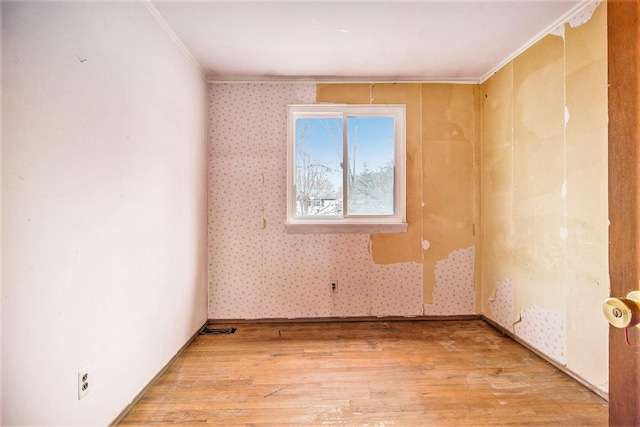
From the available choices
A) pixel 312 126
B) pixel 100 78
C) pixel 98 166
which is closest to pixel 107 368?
pixel 98 166

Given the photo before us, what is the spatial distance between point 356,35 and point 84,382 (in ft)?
8.32

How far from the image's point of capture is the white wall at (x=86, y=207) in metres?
1.03

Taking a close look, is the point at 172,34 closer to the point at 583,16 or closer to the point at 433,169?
the point at 433,169

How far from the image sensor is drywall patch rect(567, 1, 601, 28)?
1719 millimetres

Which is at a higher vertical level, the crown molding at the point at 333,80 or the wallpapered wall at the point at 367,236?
the crown molding at the point at 333,80

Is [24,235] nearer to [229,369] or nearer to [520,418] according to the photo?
[229,369]

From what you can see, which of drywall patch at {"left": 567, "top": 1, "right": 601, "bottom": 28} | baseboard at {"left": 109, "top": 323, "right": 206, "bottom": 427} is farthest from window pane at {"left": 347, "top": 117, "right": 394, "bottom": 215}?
baseboard at {"left": 109, "top": 323, "right": 206, "bottom": 427}

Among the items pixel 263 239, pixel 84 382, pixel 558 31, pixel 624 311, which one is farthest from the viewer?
pixel 263 239

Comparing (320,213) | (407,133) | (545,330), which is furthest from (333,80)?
(545,330)

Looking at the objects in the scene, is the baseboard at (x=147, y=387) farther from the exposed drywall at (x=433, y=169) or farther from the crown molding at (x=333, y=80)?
the crown molding at (x=333, y=80)

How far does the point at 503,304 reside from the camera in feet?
8.45

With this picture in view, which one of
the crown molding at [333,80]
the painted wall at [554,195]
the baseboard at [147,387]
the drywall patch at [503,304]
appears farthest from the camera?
the crown molding at [333,80]

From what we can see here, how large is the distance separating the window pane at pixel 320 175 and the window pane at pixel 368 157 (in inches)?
5.6

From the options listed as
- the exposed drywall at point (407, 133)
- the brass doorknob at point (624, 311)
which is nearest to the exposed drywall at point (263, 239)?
the exposed drywall at point (407, 133)
